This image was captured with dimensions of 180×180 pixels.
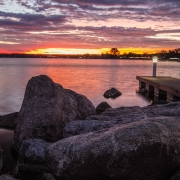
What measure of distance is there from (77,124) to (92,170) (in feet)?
10.7

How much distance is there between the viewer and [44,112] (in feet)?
32.1

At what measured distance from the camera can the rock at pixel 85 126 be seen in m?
8.50

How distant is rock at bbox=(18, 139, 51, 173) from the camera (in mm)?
7852

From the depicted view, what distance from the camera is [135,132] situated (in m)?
5.63

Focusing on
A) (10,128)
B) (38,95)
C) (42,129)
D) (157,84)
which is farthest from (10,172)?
(157,84)

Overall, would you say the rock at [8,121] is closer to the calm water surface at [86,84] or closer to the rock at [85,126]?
the rock at [85,126]

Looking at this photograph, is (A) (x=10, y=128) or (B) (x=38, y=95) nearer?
(B) (x=38, y=95)

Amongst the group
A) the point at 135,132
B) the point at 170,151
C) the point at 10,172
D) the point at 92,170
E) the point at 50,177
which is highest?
the point at 135,132

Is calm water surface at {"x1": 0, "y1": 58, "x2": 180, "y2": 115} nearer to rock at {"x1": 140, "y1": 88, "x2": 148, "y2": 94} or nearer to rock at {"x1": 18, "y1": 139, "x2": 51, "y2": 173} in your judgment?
rock at {"x1": 140, "y1": 88, "x2": 148, "y2": 94}

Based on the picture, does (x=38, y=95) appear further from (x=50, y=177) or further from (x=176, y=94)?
(x=176, y=94)

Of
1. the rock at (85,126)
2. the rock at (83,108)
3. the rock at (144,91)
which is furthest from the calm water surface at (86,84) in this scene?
the rock at (85,126)

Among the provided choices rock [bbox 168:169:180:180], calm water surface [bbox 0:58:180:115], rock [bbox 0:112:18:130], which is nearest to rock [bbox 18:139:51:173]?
rock [bbox 168:169:180:180]

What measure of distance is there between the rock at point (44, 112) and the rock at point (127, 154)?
3.63 meters

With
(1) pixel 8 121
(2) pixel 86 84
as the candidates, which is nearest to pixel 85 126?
(1) pixel 8 121
